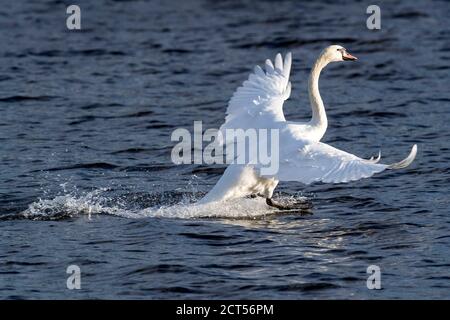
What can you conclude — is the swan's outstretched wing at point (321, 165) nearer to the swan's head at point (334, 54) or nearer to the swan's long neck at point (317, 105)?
the swan's long neck at point (317, 105)

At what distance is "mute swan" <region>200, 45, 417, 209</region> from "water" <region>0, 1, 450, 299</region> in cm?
39

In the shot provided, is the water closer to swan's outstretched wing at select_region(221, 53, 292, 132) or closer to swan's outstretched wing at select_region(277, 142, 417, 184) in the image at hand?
swan's outstretched wing at select_region(277, 142, 417, 184)

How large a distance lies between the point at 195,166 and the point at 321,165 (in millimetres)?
4210

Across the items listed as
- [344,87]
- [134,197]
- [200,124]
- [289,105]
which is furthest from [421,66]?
[134,197]

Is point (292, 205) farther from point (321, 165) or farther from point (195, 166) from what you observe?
point (195, 166)

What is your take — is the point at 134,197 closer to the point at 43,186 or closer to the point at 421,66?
the point at 43,186

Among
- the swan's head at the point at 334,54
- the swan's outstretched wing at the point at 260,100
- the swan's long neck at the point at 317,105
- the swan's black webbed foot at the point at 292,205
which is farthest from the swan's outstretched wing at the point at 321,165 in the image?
the swan's head at the point at 334,54

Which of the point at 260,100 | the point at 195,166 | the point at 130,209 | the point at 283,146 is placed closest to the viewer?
the point at 283,146

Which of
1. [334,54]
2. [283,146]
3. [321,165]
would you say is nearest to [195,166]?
[334,54]

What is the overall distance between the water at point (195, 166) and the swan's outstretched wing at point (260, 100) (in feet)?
3.52

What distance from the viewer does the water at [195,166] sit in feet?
36.8

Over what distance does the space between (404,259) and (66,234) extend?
372cm

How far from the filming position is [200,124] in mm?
18453

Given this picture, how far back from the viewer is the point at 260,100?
542 inches
